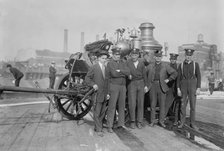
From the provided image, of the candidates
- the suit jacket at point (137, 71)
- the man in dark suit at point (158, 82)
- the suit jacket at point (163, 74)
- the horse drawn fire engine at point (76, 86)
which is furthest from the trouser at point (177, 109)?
the horse drawn fire engine at point (76, 86)

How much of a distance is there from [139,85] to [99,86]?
36.8 inches

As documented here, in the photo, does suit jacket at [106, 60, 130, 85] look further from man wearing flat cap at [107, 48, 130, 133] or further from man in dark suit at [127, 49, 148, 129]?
man in dark suit at [127, 49, 148, 129]

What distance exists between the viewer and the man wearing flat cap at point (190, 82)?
5.29m

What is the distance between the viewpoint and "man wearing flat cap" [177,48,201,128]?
529 cm

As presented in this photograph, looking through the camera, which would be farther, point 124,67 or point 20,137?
point 124,67

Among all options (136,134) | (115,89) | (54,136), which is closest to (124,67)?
(115,89)

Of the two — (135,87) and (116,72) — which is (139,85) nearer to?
(135,87)

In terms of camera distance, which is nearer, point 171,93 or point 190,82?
point 190,82

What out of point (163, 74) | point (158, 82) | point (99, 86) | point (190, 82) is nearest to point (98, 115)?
point (99, 86)

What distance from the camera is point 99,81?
510 centimetres

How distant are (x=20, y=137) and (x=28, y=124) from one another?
132cm

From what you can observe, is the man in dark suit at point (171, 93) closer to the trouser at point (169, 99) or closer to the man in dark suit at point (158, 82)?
the trouser at point (169, 99)

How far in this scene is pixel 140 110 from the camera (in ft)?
18.4

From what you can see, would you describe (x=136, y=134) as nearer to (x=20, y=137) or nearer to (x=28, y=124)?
(x=20, y=137)
